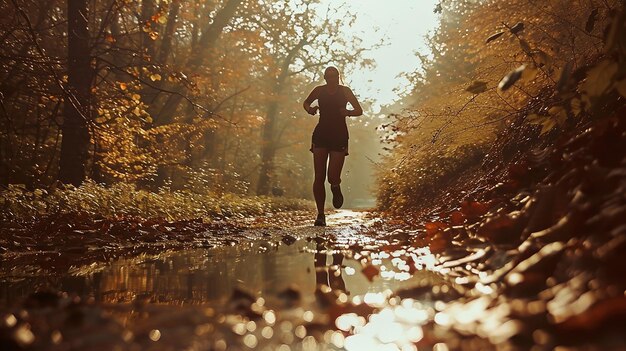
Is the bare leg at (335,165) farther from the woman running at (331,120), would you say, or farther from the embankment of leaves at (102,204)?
the embankment of leaves at (102,204)

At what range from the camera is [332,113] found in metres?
8.05

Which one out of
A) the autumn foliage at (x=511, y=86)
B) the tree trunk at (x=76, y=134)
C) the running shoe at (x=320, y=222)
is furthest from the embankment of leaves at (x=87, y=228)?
the autumn foliage at (x=511, y=86)

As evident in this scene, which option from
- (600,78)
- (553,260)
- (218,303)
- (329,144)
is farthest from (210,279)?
(329,144)

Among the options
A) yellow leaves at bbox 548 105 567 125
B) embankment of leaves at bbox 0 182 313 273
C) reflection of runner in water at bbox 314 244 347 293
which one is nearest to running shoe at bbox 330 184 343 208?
embankment of leaves at bbox 0 182 313 273

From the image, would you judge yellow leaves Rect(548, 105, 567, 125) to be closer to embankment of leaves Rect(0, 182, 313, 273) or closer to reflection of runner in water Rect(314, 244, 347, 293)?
reflection of runner in water Rect(314, 244, 347, 293)

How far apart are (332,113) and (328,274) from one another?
5.30 m

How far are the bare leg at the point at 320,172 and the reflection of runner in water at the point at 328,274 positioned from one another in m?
4.17

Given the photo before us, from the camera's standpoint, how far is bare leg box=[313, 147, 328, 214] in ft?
26.8

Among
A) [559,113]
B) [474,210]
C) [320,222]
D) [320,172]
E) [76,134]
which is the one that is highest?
[76,134]

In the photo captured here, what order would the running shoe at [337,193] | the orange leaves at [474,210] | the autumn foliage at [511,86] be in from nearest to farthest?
1. the orange leaves at [474,210]
2. the autumn foliage at [511,86]
3. the running shoe at [337,193]

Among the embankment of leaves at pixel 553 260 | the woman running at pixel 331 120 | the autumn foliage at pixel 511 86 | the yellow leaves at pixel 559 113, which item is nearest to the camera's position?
the embankment of leaves at pixel 553 260

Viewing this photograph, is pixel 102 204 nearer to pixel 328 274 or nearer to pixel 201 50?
pixel 328 274

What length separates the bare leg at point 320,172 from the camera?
8.16 metres

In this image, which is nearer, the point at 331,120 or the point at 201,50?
the point at 331,120
